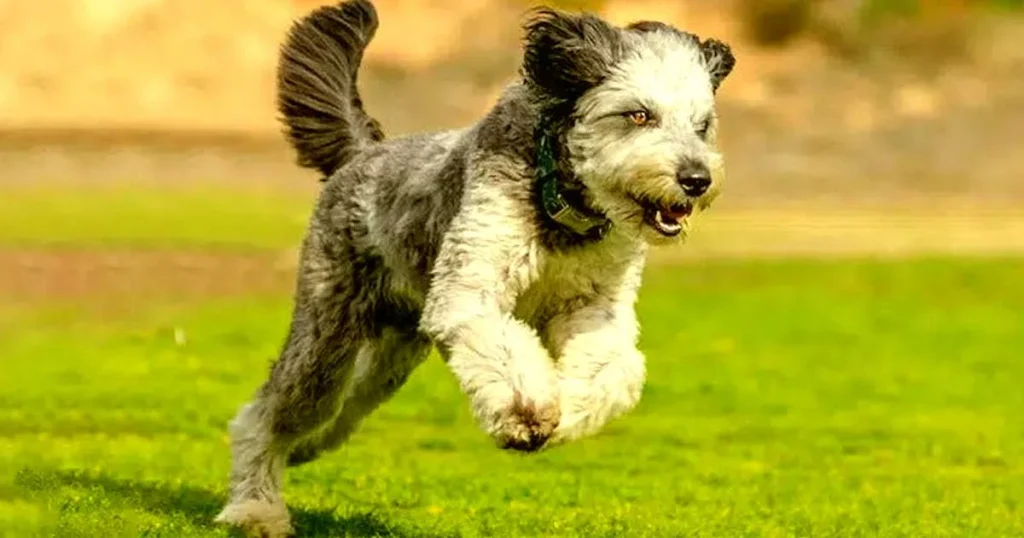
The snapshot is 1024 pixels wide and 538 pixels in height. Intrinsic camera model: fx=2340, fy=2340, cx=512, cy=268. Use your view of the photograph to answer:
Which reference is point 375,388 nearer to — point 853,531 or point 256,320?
point 853,531

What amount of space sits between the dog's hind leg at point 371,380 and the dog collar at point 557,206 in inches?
66.0

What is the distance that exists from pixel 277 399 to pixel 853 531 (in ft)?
11.1

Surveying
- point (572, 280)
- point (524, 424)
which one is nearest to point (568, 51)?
point (572, 280)

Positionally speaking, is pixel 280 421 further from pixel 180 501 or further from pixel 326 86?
pixel 326 86

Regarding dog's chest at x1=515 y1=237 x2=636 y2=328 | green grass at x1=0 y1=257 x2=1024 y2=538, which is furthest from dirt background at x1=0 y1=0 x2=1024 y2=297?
dog's chest at x1=515 y1=237 x2=636 y2=328

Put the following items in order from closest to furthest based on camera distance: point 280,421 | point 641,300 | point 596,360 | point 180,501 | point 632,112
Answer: point 596,360
point 632,112
point 280,421
point 180,501
point 641,300

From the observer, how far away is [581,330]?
10227 millimetres

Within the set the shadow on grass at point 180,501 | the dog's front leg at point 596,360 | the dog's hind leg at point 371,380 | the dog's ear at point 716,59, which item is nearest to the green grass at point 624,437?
the shadow on grass at point 180,501

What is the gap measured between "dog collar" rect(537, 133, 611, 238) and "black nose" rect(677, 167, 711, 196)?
1.61 ft

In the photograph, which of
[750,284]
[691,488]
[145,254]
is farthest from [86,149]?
[691,488]

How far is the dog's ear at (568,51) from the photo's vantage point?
10.3 metres

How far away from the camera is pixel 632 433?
59.2 ft

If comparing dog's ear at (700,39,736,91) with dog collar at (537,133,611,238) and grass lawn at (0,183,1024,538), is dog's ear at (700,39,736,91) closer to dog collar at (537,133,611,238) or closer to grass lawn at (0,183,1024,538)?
dog collar at (537,133,611,238)

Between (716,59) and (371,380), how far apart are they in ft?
8.66
